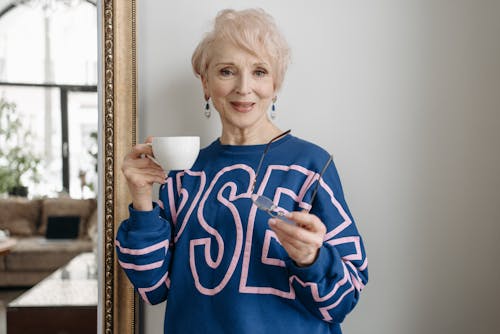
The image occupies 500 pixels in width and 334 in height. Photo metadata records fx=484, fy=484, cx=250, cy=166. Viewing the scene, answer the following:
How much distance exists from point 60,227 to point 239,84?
549mm

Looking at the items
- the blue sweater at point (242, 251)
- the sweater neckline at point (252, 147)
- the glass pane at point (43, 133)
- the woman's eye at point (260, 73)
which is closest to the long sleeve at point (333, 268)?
the blue sweater at point (242, 251)

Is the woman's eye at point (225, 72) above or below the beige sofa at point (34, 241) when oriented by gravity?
above

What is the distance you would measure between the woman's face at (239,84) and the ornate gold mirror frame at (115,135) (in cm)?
27

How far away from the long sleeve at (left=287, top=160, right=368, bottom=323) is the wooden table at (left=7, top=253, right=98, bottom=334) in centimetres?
56

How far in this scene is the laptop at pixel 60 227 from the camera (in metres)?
1.13

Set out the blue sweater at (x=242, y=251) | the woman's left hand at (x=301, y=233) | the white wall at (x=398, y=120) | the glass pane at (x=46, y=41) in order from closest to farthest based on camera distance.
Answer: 1. the woman's left hand at (x=301, y=233)
2. the blue sweater at (x=242, y=251)
3. the glass pane at (x=46, y=41)
4. the white wall at (x=398, y=120)

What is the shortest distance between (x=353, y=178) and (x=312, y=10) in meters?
0.45

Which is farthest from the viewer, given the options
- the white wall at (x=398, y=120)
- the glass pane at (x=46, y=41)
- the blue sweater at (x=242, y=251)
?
the white wall at (x=398, y=120)

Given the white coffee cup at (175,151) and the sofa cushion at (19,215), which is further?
the sofa cushion at (19,215)

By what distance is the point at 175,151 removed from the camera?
2.81 feet

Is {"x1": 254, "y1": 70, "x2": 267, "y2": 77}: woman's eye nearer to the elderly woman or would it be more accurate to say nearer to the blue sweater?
the elderly woman

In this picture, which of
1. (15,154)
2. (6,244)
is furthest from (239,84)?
(6,244)

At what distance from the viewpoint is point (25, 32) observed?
3.65 ft

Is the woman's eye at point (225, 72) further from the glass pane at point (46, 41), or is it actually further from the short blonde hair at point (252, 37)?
the glass pane at point (46, 41)
